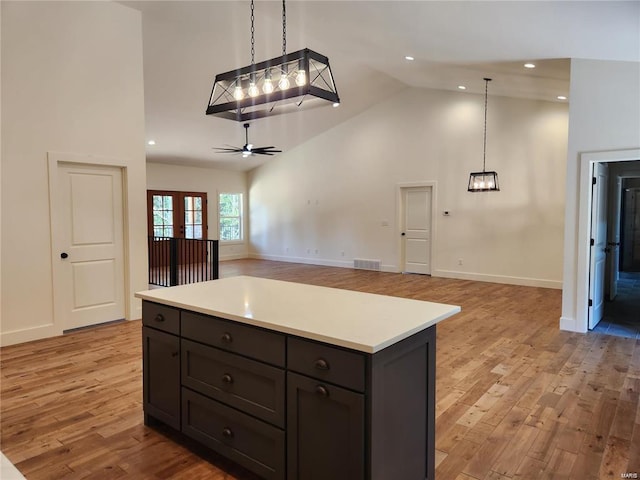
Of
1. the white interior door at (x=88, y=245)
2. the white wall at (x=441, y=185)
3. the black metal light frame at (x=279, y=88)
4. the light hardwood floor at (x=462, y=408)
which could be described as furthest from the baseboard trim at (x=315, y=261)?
the black metal light frame at (x=279, y=88)

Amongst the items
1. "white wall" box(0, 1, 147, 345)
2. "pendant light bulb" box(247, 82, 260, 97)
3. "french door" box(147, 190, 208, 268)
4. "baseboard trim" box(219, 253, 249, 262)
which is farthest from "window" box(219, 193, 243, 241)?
"pendant light bulb" box(247, 82, 260, 97)

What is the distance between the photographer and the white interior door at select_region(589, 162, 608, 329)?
4781mm

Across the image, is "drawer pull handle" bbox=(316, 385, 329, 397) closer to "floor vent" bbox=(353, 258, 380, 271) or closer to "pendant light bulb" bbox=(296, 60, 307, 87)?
"pendant light bulb" bbox=(296, 60, 307, 87)

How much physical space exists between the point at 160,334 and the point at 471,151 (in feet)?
24.0

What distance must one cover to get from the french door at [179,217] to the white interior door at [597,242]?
7.94 m

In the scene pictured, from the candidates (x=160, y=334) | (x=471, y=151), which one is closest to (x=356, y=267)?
(x=471, y=151)

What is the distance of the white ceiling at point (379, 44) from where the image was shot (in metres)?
3.68

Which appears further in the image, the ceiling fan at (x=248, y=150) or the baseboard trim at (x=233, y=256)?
the baseboard trim at (x=233, y=256)

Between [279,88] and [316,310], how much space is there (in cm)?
130

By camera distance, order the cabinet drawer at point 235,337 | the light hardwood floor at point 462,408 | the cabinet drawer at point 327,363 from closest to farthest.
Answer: the cabinet drawer at point 327,363, the cabinet drawer at point 235,337, the light hardwood floor at point 462,408

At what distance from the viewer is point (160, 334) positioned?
8.15 feet

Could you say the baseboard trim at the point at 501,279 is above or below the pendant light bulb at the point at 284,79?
below

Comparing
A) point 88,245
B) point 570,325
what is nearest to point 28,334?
point 88,245

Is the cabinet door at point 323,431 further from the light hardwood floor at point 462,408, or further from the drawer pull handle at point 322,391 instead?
the light hardwood floor at point 462,408
